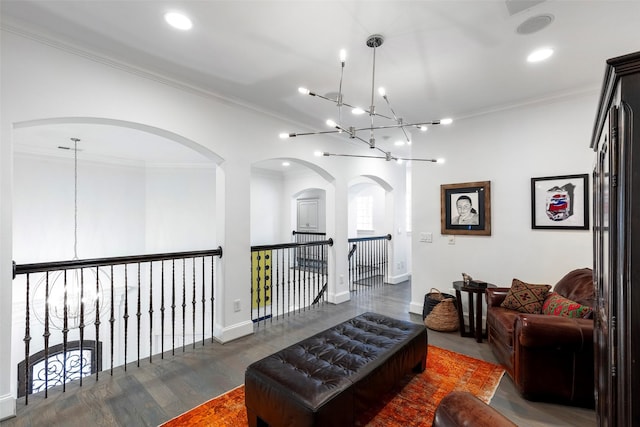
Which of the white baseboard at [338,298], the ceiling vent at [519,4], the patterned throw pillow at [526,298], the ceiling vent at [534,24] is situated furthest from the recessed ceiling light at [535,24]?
the white baseboard at [338,298]

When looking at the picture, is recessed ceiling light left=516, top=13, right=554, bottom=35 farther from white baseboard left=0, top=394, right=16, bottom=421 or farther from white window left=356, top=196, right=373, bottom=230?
white window left=356, top=196, right=373, bottom=230

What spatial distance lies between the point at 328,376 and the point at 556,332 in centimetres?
177

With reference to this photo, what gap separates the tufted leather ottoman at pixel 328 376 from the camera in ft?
5.51

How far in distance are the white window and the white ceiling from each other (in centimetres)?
507

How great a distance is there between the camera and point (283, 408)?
67.6 inches

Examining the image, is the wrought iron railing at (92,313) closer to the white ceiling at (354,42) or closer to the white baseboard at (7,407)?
the white baseboard at (7,407)

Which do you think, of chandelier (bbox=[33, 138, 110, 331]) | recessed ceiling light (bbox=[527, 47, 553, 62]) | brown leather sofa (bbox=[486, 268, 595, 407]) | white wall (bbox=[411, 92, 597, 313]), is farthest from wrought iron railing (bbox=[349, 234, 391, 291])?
chandelier (bbox=[33, 138, 110, 331])

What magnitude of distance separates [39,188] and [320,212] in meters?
5.90

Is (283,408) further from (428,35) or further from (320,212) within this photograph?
(320,212)

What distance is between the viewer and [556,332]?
217 centimetres

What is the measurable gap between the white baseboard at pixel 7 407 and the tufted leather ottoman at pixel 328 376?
1755 mm

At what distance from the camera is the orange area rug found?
6.79 feet

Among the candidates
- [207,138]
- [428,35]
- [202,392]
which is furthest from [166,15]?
[202,392]

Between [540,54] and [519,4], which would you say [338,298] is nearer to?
[540,54]
